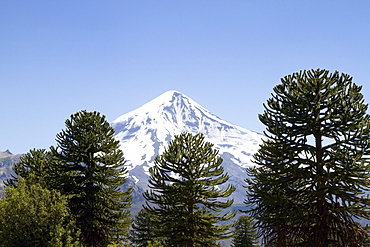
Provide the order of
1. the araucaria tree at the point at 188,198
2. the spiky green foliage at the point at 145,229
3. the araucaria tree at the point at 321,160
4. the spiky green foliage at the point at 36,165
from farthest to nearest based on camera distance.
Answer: the spiky green foliage at the point at 36,165 < the spiky green foliage at the point at 145,229 < the araucaria tree at the point at 188,198 < the araucaria tree at the point at 321,160

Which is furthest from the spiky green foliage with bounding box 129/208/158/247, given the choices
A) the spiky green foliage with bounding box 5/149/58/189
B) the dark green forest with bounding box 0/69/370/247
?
the spiky green foliage with bounding box 5/149/58/189

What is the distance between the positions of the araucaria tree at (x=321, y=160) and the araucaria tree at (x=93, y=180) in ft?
41.7

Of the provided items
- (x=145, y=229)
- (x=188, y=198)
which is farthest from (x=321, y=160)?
(x=145, y=229)

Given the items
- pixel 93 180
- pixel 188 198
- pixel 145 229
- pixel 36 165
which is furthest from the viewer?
pixel 145 229

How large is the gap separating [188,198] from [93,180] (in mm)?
8022

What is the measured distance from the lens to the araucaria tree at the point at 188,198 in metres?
27.2

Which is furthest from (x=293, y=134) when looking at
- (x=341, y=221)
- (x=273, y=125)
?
(x=341, y=221)

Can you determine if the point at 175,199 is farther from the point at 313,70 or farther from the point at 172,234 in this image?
the point at 313,70

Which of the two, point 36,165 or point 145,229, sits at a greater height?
point 36,165

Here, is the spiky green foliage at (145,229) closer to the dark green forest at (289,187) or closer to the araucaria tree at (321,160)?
the dark green forest at (289,187)

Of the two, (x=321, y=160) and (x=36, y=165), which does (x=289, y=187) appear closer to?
(x=321, y=160)

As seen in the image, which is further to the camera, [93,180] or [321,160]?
[93,180]

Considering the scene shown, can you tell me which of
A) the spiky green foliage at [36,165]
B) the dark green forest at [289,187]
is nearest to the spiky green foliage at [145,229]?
the dark green forest at [289,187]

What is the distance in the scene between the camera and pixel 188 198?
2716 centimetres
